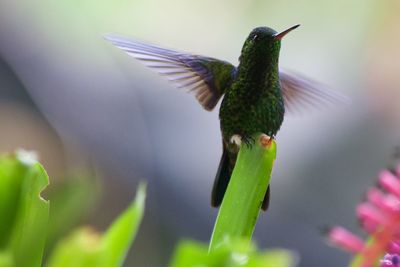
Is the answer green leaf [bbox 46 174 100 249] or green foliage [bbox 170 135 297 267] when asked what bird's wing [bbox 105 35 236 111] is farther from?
green leaf [bbox 46 174 100 249]

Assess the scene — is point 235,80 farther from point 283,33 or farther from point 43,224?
point 43,224

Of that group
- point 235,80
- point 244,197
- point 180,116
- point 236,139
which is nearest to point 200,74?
point 235,80

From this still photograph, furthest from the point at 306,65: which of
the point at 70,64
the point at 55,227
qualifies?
the point at 55,227

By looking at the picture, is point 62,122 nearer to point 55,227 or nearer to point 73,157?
point 73,157

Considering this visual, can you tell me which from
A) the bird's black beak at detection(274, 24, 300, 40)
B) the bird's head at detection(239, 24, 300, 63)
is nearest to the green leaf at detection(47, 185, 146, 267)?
the bird's black beak at detection(274, 24, 300, 40)

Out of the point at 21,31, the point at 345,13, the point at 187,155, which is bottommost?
the point at 187,155

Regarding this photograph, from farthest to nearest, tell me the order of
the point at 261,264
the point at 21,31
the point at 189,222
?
the point at 21,31 → the point at 189,222 → the point at 261,264

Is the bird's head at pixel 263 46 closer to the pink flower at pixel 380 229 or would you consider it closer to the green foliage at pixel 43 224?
the pink flower at pixel 380 229
